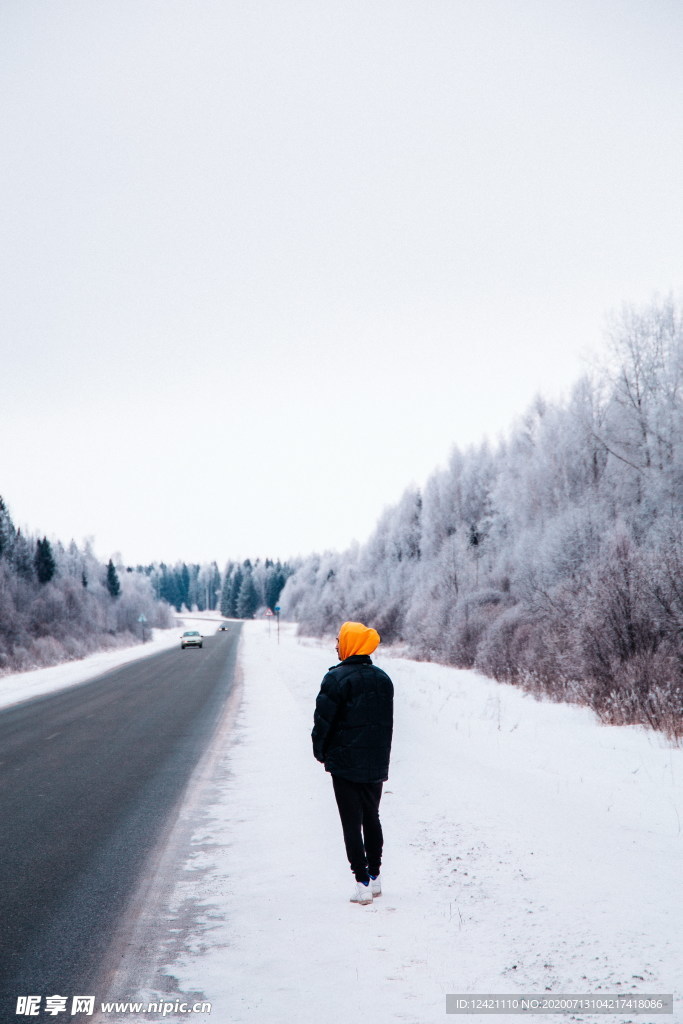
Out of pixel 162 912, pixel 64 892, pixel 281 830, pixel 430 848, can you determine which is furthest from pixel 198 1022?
pixel 281 830

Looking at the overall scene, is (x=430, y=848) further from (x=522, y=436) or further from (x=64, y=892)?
(x=522, y=436)

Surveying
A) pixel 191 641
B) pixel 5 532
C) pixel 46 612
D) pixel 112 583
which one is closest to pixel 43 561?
A: pixel 5 532

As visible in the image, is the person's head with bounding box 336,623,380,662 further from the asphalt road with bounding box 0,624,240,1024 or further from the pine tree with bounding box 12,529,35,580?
the pine tree with bounding box 12,529,35,580

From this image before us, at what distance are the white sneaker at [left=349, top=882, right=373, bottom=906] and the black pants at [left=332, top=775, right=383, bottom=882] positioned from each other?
1.8 inches

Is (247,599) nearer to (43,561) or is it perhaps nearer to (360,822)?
(43,561)

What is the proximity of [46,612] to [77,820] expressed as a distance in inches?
1943

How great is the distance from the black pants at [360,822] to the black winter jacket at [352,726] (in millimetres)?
110

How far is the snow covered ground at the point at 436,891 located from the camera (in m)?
3.83

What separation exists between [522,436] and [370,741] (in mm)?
54951

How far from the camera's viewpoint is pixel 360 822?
5.11 m

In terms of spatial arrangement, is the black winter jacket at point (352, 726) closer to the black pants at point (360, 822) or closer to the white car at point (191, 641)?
the black pants at point (360, 822)

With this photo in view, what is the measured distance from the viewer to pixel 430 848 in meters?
6.22

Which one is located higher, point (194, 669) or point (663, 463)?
point (663, 463)

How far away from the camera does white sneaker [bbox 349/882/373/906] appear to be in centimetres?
500
